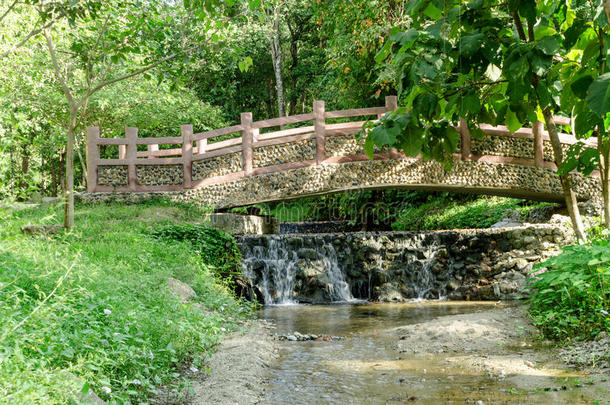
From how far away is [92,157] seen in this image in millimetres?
14469

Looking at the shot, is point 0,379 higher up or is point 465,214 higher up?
point 465,214

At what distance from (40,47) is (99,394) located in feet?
53.7

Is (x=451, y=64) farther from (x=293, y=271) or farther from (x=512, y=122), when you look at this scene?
(x=293, y=271)

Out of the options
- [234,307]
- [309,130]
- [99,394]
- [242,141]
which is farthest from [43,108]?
[99,394]

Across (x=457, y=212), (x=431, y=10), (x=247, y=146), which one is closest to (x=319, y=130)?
(x=247, y=146)

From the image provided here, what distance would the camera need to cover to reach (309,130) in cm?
1397

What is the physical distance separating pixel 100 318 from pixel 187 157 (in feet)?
33.1

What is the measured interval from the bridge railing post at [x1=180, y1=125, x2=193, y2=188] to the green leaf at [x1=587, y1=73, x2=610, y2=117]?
13.0 m

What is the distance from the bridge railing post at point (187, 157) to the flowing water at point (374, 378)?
7.35 metres

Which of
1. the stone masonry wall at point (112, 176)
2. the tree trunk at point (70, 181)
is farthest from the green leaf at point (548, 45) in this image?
the stone masonry wall at point (112, 176)

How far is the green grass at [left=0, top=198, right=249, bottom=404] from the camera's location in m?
2.96

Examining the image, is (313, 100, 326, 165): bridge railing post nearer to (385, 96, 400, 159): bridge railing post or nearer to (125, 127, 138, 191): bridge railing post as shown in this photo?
(385, 96, 400, 159): bridge railing post

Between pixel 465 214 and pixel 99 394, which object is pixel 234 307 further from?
pixel 465 214

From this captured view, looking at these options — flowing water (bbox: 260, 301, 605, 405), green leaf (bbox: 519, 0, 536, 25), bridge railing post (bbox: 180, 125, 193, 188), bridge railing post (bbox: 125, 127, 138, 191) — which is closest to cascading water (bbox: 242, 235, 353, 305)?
bridge railing post (bbox: 180, 125, 193, 188)
